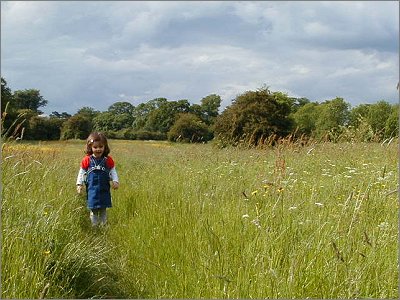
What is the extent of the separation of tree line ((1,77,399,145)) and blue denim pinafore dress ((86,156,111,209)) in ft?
3.11

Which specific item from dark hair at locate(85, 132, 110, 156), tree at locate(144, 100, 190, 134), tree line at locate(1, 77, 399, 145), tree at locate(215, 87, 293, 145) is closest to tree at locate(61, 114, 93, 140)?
tree line at locate(1, 77, 399, 145)

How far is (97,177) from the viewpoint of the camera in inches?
216

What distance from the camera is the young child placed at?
5.38 meters

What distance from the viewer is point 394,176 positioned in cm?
489

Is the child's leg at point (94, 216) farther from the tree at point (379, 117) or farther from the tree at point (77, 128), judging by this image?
the tree at point (379, 117)

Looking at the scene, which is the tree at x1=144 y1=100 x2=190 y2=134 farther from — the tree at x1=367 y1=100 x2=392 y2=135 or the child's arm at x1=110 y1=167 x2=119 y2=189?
the child's arm at x1=110 y1=167 x2=119 y2=189

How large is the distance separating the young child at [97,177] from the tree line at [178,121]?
0.85 meters

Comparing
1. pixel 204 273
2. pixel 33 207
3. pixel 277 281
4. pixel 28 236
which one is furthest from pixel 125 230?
pixel 277 281

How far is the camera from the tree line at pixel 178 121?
7.32 metres

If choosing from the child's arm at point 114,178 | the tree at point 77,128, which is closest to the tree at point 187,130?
the tree at point 77,128

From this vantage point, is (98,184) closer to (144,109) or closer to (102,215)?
(102,215)

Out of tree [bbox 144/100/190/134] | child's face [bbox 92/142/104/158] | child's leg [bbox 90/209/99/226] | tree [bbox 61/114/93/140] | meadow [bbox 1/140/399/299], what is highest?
tree [bbox 144/100/190/134]

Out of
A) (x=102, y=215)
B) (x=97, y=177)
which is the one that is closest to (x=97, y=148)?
(x=97, y=177)

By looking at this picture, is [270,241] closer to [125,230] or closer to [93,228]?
[125,230]
